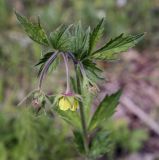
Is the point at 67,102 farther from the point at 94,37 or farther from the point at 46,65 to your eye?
the point at 94,37

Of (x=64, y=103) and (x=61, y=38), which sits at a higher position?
(x=61, y=38)

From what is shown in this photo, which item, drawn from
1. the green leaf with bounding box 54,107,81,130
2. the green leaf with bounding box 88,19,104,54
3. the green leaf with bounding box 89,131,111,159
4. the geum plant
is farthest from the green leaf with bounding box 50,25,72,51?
the green leaf with bounding box 89,131,111,159

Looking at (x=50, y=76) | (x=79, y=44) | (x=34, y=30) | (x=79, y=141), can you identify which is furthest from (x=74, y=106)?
(x=50, y=76)

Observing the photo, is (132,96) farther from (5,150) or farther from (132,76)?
(5,150)

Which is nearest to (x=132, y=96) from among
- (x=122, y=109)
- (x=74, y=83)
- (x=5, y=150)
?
(x=122, y=109)

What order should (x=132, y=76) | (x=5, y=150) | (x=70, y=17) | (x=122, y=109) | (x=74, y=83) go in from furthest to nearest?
(x=70, y=17) → (x=132, y=76) → (x=122, y=109) → (x=5, y=150) → (x=74, y=83)

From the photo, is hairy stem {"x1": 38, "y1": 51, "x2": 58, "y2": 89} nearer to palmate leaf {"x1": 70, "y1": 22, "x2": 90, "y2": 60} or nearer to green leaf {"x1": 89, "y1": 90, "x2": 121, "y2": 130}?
palmate leaf {"x1": 70, "y1": 22, "x2": 90, "y2": 60}

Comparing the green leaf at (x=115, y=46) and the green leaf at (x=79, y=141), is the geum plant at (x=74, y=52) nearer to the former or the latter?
the green leaf at (x=115, y=46)
